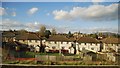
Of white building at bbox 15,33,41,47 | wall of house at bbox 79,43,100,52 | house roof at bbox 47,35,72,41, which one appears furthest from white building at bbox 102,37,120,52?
white building at bbox 15,33,41,47

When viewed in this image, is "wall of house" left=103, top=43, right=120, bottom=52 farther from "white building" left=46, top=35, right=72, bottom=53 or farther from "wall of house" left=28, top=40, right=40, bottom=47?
"wall of house" left=28, top=40, right=40, bottom=47

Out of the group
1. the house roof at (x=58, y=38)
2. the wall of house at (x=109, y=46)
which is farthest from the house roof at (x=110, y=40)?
the house roof at (x=58, y=38)

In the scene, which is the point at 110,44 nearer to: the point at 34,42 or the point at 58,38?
the point at 58,38

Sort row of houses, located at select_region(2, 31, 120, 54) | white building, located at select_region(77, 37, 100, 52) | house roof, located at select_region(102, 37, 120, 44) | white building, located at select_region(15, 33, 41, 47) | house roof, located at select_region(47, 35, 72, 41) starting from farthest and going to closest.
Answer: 1. house roof, located at select_region(47, 35, 72, 41)
2. white building, located at select_region(15, 33, 41, 47)
3. white building, located at select_region(77, 37, 100, 52)
4. row of houses, located at select_region(2, 31, 120, 54)
5. house roof, located at select_region(102, 37, 120, 44)

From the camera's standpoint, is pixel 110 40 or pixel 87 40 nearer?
pixel 110 40

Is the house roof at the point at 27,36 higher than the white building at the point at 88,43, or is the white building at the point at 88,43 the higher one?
the house roof at the point at 27,36

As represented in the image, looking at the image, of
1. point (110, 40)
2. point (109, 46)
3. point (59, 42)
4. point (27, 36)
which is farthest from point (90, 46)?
point (27, 36)

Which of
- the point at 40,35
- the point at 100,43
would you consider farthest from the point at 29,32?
the point at 100,43

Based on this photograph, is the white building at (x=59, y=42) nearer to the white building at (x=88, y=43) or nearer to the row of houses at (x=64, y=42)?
the row of houses at (x=64, y=42)

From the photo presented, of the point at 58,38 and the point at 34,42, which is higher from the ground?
the point at 58,38

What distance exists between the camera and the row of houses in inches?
280

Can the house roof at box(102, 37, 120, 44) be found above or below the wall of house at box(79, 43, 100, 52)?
above

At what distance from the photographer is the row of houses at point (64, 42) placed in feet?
23.4

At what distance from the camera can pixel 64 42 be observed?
7.55 metres
